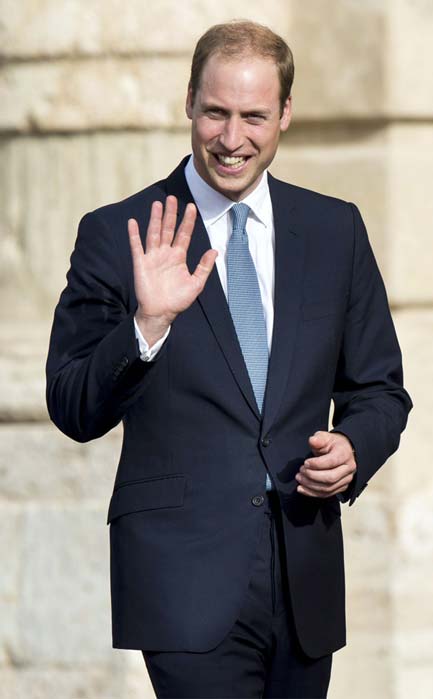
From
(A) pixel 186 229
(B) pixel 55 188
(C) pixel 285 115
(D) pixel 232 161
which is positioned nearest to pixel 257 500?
(A) pixel 186 229

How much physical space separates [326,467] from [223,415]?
0.22 m

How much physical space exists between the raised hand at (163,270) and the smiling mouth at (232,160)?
0.17 m

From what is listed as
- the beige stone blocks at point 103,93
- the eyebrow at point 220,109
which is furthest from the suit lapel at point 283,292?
the beige stone blocks at point 103,93

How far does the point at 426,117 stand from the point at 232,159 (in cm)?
213

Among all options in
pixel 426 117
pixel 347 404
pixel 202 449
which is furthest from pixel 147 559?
pixel 426 117

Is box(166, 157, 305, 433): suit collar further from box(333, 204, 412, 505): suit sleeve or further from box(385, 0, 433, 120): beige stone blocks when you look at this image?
box(385, 0, 433, 120): beige stone blocks

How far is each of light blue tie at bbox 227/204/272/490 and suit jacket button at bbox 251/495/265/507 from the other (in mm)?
31

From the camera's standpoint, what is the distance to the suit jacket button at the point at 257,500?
291 centimetres

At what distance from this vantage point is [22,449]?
16.0ft

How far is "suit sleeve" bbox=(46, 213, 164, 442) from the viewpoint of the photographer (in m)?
2.80

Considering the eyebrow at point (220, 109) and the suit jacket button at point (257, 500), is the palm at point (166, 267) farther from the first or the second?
the suit jacket button at point (257, 500)

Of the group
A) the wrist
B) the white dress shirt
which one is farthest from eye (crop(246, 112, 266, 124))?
the wrist

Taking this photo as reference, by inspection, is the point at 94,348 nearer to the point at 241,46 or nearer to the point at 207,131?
the point at 207,131

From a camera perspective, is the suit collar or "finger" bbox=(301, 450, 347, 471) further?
the suit collar
